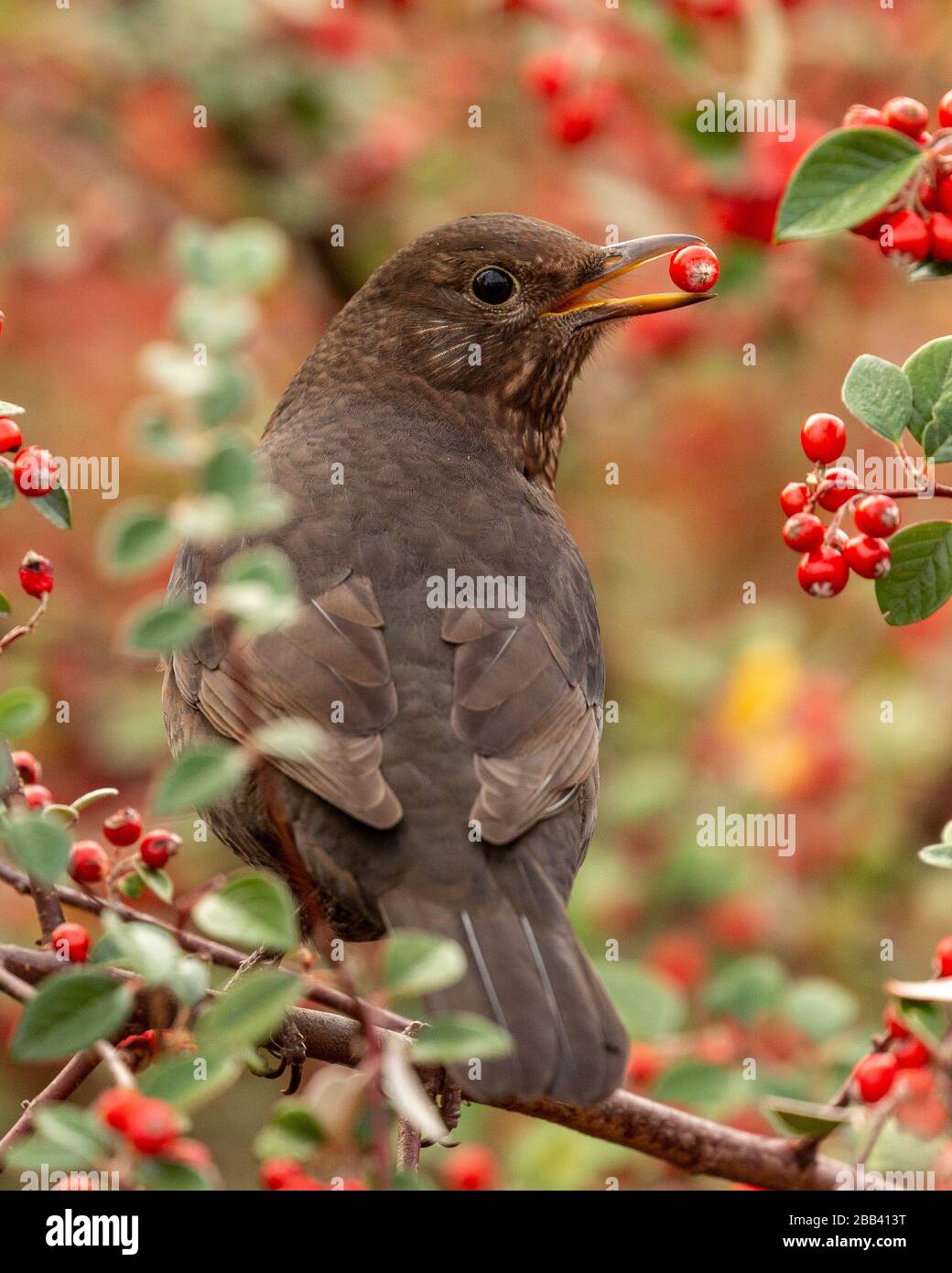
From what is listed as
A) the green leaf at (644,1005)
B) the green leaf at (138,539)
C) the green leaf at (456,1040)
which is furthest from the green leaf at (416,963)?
the green leaf at (644,1005)

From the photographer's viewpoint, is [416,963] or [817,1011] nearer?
[416,963]

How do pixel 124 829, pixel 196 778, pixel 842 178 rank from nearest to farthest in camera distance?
1. pixel 196 778
2. pixel 842 178
3. pixel 124 829

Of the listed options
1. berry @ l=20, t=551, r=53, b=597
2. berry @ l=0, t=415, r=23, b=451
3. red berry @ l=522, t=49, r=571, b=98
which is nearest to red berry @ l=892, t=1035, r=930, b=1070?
berry @ l=20, t=551, r=53, b=597

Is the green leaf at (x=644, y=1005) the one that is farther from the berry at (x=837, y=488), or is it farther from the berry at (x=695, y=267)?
the berry at (x=695, y=267)

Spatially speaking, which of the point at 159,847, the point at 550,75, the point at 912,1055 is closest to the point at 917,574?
the point at 912,1055

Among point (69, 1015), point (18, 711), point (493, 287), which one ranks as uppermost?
point (493, 287)

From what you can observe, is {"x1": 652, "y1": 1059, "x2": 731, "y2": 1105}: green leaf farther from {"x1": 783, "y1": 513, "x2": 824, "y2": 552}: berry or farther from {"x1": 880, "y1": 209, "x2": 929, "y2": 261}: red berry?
{"x1": 880, "y1": 209, "x2": 929, "y2": 261}: red berry

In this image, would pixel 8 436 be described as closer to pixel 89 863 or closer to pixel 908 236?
pixel 89 863
